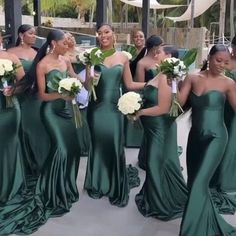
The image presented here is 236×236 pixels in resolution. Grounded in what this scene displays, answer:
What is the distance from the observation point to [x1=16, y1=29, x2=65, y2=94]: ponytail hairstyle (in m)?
4.46

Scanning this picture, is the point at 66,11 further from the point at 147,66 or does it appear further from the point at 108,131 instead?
the point at 108,131

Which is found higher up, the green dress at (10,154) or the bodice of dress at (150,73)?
the bodice of dress at (150,73)

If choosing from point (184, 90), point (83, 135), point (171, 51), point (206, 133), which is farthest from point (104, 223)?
point (83, 135)

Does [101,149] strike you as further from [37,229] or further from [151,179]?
[37,229]

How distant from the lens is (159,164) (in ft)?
14.7

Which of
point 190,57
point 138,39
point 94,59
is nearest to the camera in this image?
point 190,57

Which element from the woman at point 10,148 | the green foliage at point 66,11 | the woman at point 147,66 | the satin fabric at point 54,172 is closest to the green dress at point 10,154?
the woman at point 10,148

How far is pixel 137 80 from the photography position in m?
5.92

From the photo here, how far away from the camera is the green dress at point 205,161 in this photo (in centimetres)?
375

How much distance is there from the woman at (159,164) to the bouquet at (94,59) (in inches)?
22.5

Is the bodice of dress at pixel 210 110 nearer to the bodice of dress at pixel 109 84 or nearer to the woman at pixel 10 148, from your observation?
the bodice of dress at pixel 109 84

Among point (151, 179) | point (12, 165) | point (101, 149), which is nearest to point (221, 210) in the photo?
point (151, 179)

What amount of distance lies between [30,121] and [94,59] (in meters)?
1.37

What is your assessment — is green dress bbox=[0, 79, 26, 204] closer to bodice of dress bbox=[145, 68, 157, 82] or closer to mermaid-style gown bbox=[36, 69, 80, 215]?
A: mermaid-style gown bbox=[36, 69, 80, 215]
